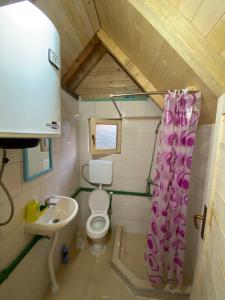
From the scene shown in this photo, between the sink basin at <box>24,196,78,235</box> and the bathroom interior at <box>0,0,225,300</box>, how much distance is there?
1 centimetres

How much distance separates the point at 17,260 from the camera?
45.1 inches

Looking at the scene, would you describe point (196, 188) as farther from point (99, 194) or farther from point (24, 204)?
point (24, 204)

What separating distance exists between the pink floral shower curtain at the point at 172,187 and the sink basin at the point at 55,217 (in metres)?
0.81

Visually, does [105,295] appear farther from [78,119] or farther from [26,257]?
[78,119]

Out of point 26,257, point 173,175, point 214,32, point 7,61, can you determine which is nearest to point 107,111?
point 173,175

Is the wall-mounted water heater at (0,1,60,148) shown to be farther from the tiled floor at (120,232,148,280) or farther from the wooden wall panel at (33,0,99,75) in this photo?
the tiled floor at (120,232,148,280)

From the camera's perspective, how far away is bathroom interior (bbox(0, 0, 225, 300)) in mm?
742

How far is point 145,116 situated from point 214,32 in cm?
136

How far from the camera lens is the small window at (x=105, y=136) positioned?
7.36 ft

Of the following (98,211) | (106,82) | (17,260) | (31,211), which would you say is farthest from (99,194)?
(106,82)

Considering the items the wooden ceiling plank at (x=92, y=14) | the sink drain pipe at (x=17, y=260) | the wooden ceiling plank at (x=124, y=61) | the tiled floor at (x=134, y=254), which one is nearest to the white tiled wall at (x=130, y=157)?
the tiled floor at (x=134, y=254)

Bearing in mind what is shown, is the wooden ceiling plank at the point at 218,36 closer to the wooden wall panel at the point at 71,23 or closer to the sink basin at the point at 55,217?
the wooden wall panel at the point at 71,23

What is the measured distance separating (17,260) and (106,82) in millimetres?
2169

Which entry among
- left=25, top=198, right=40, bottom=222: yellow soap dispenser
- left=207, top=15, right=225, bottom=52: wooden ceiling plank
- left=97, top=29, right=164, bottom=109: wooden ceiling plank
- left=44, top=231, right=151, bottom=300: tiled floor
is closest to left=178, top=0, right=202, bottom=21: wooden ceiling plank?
left=207, top=15, right=225, bottom=52: wooden ceiling plank
